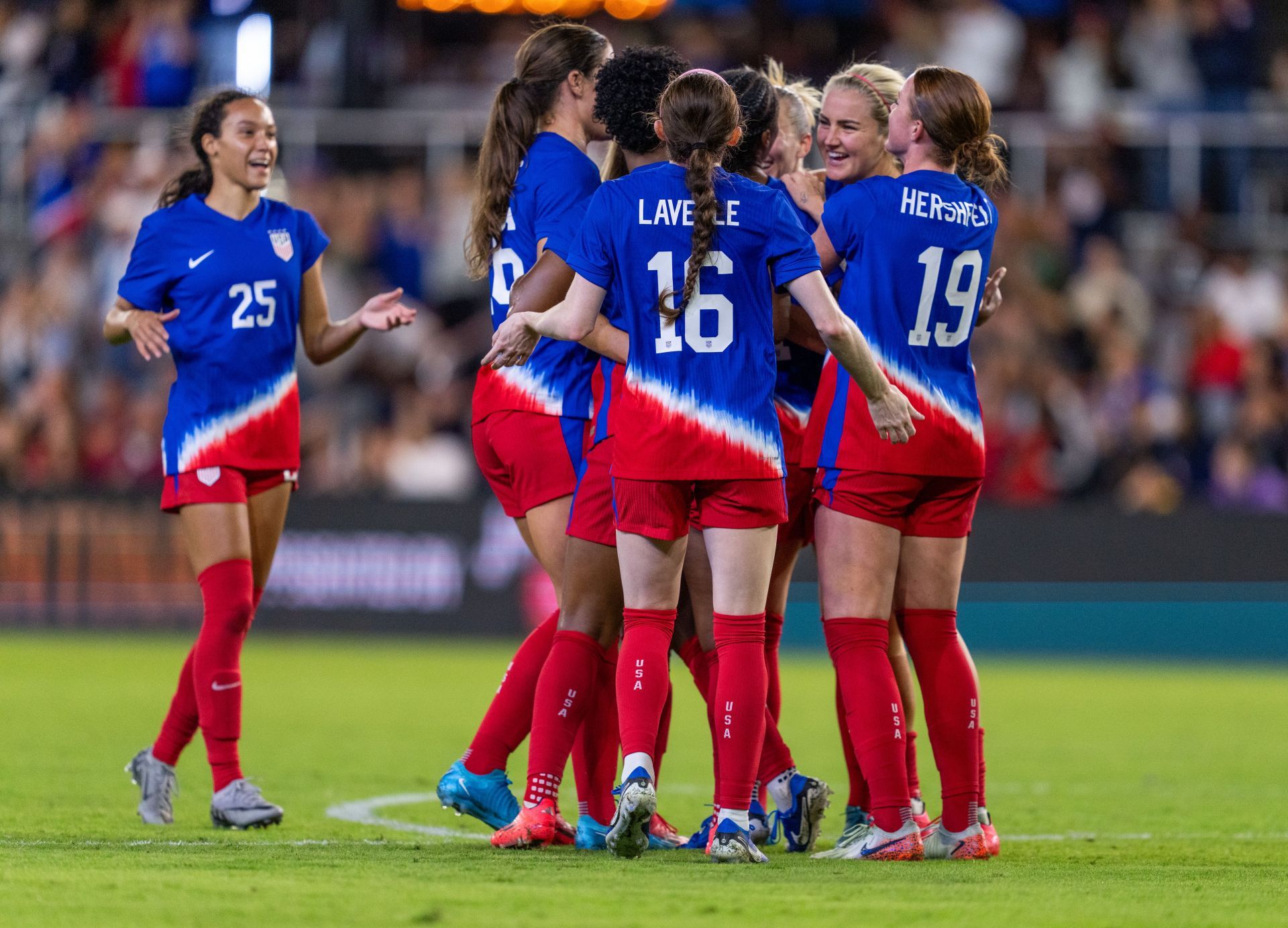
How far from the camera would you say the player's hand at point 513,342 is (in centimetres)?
503

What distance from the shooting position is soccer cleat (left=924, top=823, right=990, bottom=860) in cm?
534

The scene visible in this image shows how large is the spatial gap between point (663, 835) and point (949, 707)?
993 mm

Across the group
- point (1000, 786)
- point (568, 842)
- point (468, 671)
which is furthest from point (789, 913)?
point (468, 671)

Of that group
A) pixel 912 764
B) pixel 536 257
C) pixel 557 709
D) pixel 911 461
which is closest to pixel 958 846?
pixel 912 764

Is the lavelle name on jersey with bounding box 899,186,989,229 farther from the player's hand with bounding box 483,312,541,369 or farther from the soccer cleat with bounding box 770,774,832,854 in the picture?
the soccer cleat with bounding box 770,774,832,854

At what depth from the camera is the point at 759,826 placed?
576cm

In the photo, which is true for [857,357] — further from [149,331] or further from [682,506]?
[149,331]

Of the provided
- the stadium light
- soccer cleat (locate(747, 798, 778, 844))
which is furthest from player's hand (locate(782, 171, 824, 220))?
the stadium light

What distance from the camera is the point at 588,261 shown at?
5055 mm

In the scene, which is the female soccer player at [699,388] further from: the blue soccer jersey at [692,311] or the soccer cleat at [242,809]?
the soccer cleat at [242,809]

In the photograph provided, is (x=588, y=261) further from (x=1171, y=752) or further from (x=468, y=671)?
(x=468, y=671)

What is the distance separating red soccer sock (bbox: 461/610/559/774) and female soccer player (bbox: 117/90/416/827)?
0.86 metres

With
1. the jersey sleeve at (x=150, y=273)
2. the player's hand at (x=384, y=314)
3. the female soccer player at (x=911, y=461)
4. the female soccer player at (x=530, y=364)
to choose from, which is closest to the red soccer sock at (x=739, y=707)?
the female soccer player at (x=911, y=461)

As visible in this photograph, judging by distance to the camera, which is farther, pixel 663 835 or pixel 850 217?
pixel 663 835
